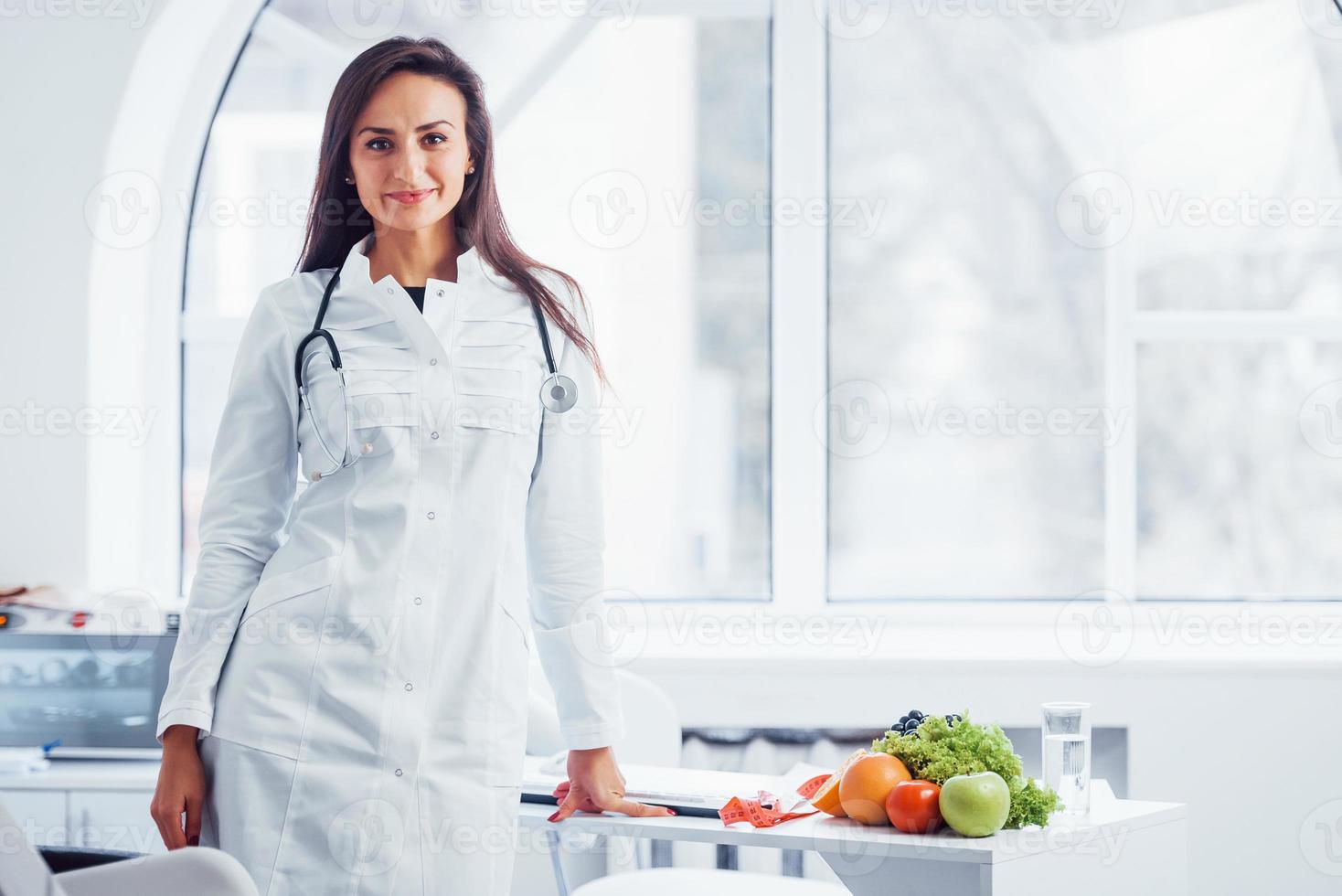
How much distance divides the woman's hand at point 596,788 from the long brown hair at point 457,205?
52cm

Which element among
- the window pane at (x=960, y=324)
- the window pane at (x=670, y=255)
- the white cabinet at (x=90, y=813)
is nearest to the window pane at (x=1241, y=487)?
the window pane at (x=960, y=324)

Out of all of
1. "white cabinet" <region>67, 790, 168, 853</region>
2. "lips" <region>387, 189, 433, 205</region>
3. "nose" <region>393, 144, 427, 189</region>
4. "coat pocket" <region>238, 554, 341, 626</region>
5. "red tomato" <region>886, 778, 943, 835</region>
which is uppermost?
"nose" <region>393, 144, 427, 189</region>

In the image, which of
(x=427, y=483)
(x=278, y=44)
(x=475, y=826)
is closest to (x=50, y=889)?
(x=475, y=826)

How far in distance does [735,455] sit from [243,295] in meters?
1.44

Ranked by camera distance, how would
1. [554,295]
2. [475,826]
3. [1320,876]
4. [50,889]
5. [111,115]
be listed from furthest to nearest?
1. [111,115]
2. [1320,876]
3. [554,295]
4. [475,826]
5. [50,889]

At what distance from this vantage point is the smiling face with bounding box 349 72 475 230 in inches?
63.3

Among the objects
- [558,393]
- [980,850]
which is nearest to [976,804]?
[980,850]

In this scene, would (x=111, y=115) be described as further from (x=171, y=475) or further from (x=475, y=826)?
(x=475, y=826)

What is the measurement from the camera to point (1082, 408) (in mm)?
3266

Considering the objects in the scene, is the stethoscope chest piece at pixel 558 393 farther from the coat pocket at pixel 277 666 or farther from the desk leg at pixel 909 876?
the desk leg at pixel 909 876

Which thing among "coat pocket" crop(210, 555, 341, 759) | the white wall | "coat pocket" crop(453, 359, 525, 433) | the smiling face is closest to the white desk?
"coat pocket" crop(210, 555, 341, 759)

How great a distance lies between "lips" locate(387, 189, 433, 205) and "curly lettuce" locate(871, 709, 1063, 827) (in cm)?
101

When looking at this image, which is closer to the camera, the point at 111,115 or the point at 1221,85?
the point at 111,115

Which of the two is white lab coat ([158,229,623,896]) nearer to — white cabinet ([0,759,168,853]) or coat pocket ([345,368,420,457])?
coat pocket ([345,368,420,457])
